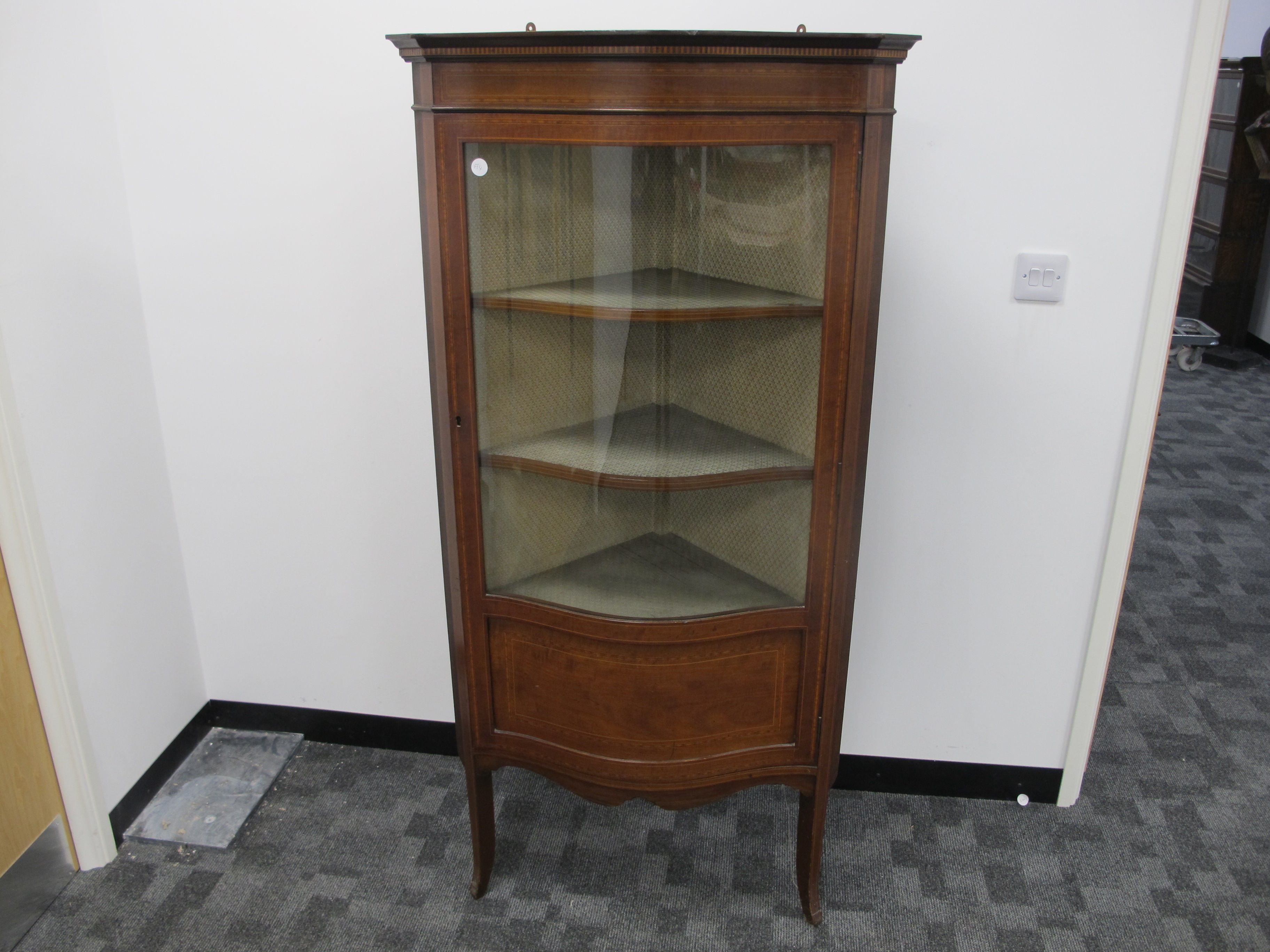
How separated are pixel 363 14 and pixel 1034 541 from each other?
1.44 m

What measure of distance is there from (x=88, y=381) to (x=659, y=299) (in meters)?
1.02

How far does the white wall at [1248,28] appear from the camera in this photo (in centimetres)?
502

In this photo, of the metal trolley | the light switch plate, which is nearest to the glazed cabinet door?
the light switch plate

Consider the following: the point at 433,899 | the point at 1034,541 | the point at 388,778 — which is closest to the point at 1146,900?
the point at 1034,541

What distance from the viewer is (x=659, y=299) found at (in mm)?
1358

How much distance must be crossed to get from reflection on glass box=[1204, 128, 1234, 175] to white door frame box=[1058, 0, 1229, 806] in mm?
3737

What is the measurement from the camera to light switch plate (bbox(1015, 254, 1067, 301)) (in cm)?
162

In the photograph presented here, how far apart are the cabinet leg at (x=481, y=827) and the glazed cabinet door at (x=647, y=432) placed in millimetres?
70

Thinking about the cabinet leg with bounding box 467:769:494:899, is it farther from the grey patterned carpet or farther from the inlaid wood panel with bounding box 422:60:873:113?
the inlaid wood panel with bounding box 422:60:873:113

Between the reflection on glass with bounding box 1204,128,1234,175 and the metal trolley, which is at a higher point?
the reflection on glass with bounding box 1204,128,1234,175

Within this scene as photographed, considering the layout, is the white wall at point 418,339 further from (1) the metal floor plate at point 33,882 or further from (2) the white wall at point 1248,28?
(2) the white wall at point 1248,28

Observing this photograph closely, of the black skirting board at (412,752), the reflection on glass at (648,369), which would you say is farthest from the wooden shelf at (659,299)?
the black skirting board at (412,752)

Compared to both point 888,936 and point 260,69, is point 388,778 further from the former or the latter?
point 260,69

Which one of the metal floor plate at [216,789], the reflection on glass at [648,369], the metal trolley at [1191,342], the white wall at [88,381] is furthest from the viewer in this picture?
the metal trolley at [1191,342]
